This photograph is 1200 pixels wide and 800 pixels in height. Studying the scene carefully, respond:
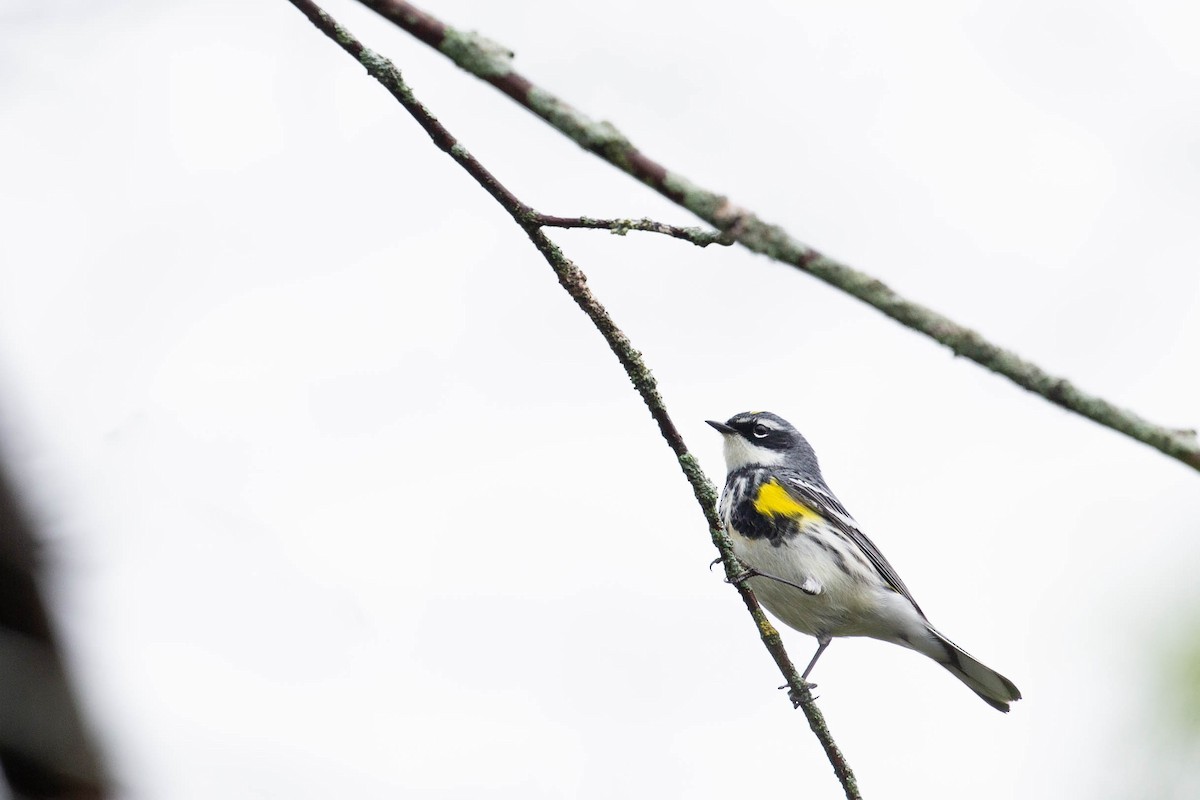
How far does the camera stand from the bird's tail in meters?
7.14

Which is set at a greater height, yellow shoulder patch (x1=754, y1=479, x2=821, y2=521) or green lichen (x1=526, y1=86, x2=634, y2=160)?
green lichen (x1=526, y1=86, x2=634, y2=160)

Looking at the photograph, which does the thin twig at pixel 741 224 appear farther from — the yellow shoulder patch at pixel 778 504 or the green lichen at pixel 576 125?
the yellow shoulder patch at pixel 778 504

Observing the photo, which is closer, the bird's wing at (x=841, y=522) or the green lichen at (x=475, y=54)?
the green lichen at (x=475, y=54)

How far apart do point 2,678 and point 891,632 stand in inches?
256

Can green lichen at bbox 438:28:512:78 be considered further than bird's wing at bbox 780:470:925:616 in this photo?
No

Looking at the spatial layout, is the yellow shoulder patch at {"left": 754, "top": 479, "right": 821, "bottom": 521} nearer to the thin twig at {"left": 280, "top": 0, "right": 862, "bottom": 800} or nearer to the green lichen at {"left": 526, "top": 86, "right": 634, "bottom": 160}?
the thin twig at {"left": 280, "top": 0, "right": 862, "bottom": 800}

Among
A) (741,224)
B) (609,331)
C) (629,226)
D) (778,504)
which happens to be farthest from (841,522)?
(741,224)

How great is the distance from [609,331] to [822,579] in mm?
4252

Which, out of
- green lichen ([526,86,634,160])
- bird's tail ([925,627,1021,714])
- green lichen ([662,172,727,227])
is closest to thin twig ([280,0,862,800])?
green lichen ([526,86,634,160])

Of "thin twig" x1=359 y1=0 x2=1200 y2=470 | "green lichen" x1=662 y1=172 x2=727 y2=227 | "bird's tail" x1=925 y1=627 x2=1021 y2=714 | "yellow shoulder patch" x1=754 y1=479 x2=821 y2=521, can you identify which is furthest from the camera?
"yellow shoulder patch" x1=754 y1=479 x2=821 y2=521

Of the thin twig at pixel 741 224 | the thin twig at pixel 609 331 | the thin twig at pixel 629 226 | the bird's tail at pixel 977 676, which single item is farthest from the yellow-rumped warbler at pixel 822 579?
the thin twig at pixel 741 224

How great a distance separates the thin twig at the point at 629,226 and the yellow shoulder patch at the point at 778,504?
4682mm

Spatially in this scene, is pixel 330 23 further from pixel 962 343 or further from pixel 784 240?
pixel 962 343

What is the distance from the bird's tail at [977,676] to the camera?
281 inches
